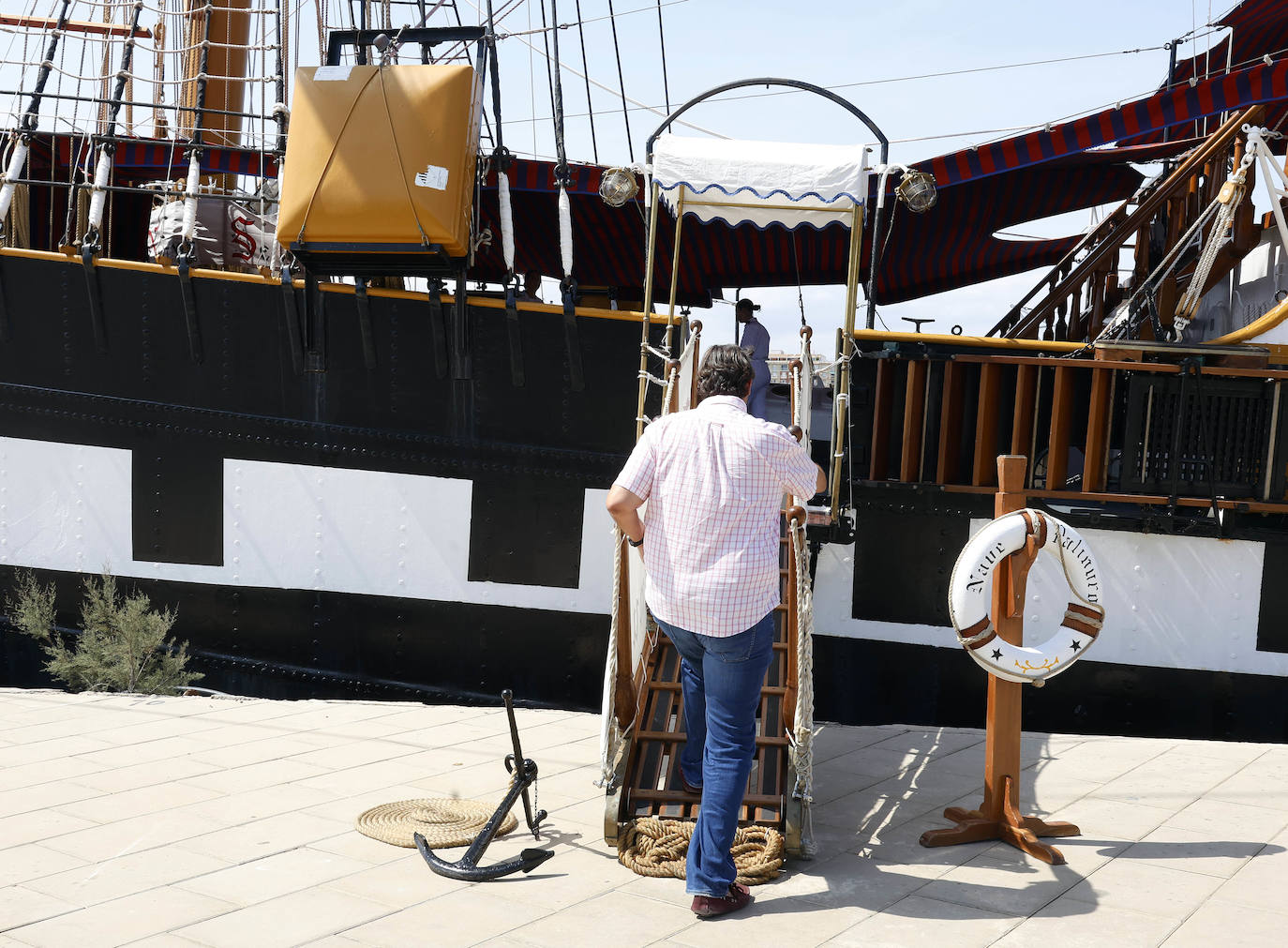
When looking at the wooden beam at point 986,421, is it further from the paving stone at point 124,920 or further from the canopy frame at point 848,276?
the paving stone at point 124,920

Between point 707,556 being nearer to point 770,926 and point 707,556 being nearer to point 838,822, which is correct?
point 770,926

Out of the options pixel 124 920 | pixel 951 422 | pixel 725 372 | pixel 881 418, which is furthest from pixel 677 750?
pixel 951 422

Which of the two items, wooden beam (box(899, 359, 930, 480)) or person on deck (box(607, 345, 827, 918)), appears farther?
wooden beam (box(899, 359, 930, 480))

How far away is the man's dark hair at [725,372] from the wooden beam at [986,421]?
3.67 m

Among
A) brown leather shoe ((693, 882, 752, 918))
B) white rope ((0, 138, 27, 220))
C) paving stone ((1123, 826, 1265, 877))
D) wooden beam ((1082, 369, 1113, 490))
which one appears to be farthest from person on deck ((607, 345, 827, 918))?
white rope ((0, 138, 27, 220))

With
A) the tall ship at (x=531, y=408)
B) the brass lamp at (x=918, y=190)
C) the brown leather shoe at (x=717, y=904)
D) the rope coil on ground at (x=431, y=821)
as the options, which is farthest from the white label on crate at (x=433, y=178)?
the brown leather shoe at (x=717, y=904)

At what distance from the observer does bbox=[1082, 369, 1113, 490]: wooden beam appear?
6.88 metres

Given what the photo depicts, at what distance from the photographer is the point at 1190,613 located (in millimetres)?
6879

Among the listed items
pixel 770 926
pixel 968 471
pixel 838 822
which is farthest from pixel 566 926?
pixel 968 471

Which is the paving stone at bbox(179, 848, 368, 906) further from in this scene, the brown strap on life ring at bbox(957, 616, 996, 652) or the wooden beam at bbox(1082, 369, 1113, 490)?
the wooden beam at bbox(1082, 369, 1113, 490)

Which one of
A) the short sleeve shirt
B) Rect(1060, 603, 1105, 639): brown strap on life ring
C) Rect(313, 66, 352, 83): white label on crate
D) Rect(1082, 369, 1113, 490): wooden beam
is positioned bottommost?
Rect(1060, 603, 1105, 639): brown strap on life ring

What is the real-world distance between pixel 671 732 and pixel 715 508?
1666mm

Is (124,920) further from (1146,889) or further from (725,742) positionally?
(1146,889)

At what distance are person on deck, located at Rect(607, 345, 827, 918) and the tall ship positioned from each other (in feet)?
8.49
